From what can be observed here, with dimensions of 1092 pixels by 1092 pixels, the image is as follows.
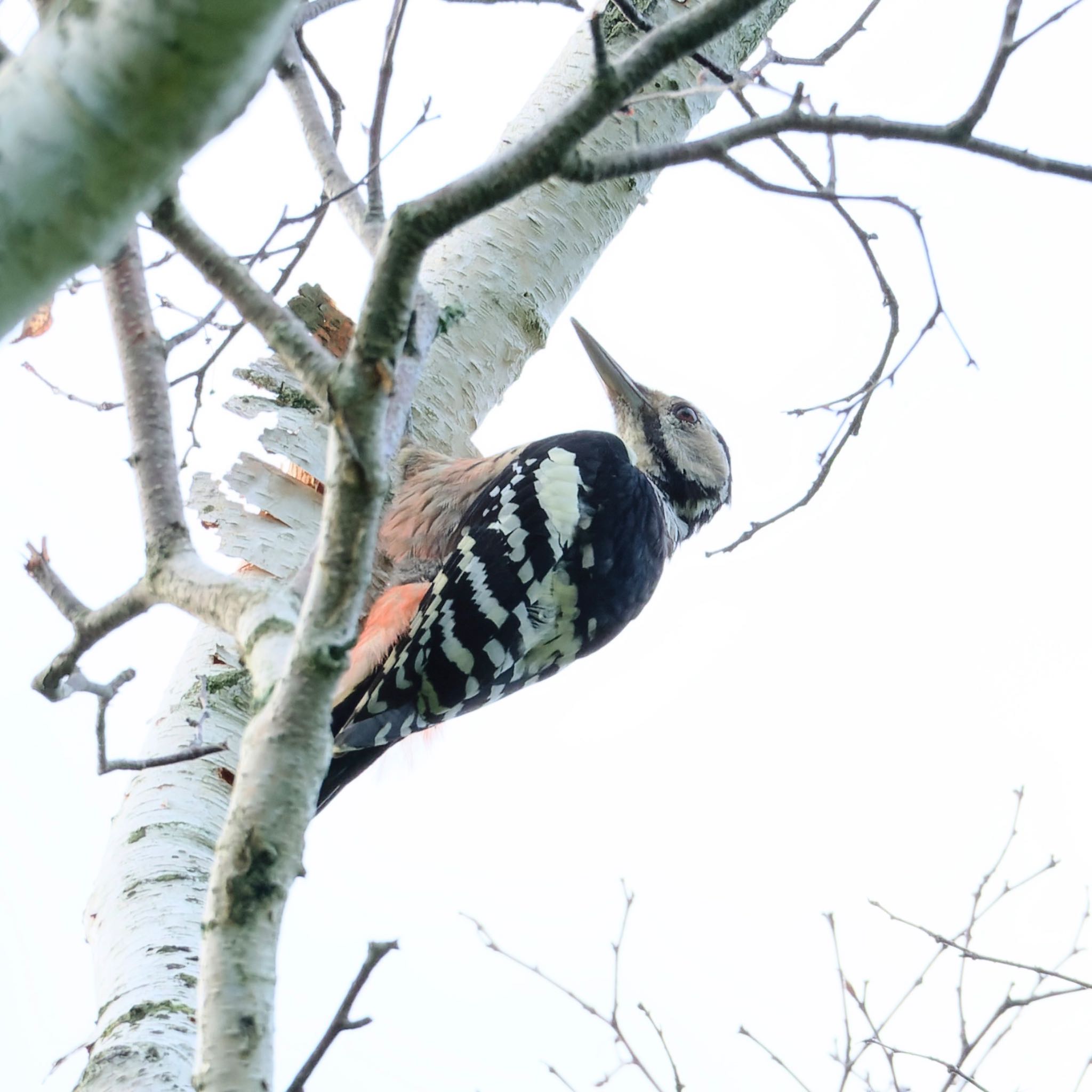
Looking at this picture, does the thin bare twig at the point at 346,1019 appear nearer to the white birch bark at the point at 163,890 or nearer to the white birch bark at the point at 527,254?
the white birch bark at the point at 163,890

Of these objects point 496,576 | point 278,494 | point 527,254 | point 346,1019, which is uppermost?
point 527,254

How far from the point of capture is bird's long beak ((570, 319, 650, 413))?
15.5ft

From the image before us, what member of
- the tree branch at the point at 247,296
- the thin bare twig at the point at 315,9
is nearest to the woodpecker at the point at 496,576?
the thin bare twig at the point at 315,9

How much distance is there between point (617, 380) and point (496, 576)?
1.45 meters

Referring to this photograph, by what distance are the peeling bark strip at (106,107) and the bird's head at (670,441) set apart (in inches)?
157

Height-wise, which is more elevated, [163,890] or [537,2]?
[537,2]

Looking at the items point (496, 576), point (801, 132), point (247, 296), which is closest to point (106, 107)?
point (247, 296)

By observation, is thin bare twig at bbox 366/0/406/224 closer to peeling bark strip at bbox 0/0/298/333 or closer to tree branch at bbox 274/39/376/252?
tree branch at bbox 274/39/376/252

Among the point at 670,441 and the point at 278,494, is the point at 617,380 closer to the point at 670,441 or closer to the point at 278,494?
the point at 670,441

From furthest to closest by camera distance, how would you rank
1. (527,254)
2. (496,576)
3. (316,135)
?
(496,576), (527,254), (316,135)

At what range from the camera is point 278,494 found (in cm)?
318

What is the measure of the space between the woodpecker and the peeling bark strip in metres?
2.52

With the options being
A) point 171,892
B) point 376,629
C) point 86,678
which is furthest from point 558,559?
point 86,678

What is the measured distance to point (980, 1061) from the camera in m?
3.25
